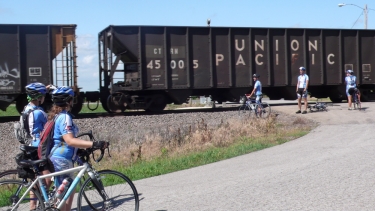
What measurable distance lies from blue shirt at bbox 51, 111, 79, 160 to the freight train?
1448cm

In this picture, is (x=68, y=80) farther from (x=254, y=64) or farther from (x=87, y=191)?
(x=87, y=191)

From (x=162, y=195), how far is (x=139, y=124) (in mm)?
10878

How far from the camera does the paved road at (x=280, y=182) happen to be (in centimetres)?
682

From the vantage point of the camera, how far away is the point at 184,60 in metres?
22.0

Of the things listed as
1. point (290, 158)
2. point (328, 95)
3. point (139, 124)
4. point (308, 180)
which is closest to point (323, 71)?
point (328, 95)

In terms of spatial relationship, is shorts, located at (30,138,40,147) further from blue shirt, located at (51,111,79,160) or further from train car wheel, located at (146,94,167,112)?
train car wheel, located at (146,94,167,112)

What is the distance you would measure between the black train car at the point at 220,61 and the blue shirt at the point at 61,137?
15.4m

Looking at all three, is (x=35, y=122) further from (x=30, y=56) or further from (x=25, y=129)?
(x=30, y=56)

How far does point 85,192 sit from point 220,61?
1718 centimetres

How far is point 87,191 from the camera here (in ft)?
18.9

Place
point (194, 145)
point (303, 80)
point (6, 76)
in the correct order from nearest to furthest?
point (194, 145), point (303, 80), point (6, 76)

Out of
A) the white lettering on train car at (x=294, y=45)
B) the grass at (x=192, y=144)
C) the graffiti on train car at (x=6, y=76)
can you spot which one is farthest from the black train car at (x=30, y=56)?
the white lettering on train car at (x=294, y=45)

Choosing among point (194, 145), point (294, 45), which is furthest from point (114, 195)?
point (294, 45)

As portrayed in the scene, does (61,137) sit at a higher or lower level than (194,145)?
higher
